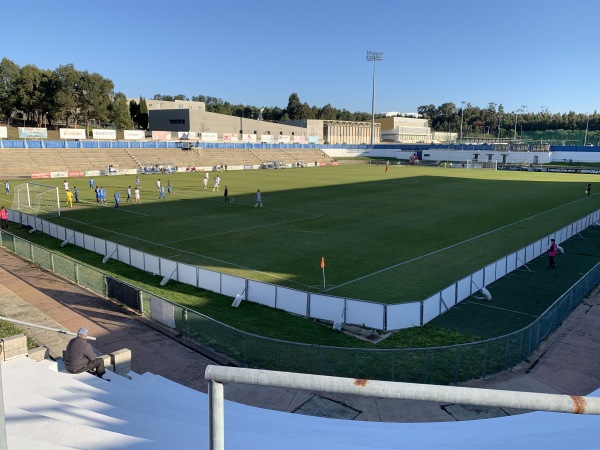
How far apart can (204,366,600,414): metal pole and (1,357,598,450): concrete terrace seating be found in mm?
2499

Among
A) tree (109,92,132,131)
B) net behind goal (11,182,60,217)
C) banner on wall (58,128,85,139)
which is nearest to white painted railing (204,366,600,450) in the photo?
net behind goal (11,182,60,217)

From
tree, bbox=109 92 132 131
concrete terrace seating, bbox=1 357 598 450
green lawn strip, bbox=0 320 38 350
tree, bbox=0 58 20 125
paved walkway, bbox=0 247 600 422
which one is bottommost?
paved walkway, bbox=0 247 600 422

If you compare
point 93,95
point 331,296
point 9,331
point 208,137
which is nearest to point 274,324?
point 331,296

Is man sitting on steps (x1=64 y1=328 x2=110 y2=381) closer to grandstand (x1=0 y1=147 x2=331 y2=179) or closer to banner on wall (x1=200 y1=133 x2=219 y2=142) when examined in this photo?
grandstand (x1=0 y1=147 x2=331 y2=179)

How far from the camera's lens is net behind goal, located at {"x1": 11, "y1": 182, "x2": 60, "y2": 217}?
4305 centimetres

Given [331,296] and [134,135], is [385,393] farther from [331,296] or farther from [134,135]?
[134,135]

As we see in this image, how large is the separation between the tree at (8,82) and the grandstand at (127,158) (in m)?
39.3

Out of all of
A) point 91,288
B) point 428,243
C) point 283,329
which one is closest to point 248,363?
point 283,329

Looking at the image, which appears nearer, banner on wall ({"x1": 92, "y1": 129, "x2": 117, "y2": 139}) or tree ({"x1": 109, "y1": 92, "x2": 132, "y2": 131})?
banner on wall ({"x1": 92, "y1": 129, "x2": 117, "y2": 139})

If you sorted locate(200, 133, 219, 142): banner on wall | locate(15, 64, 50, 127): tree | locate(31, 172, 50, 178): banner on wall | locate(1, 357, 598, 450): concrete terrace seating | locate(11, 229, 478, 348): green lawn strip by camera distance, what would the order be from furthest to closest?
locate(15, 64, 50, 127): tree < locate(200, 133, 219, 142): banner on wall < locate(31, 172, 50, 178): banner on wall < locate(11, 229, 478, 348): green lawn strip < locate(1, 357, 598, 450): concrete terrace seating

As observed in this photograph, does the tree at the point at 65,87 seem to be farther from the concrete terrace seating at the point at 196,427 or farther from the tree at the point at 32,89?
the concrete terrace seating at the point at 196,427

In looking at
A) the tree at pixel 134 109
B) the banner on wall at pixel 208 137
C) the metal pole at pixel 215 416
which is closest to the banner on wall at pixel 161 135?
the banner on wall at pixel 208 137

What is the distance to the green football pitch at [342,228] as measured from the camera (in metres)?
24.7

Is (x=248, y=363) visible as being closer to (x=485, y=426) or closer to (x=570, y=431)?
(x=485, y=426)
